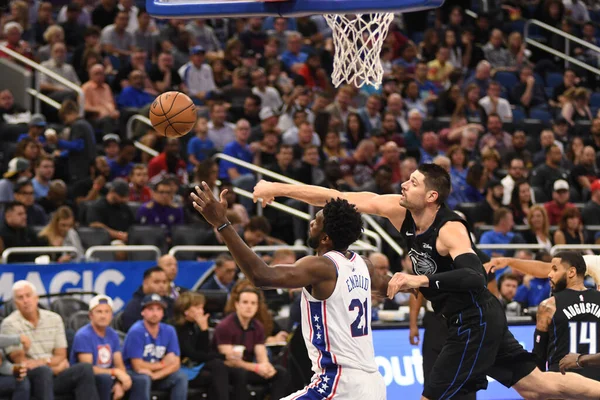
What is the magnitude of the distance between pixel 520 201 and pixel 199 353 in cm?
546

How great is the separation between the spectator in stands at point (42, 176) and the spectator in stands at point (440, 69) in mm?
7481

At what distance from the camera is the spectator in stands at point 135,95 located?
48.6 ft

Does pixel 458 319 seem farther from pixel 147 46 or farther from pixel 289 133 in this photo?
pixel 147 46

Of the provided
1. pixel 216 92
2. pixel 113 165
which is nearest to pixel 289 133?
pixel 216 92

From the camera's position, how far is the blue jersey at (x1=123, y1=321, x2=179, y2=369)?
32.8 ft

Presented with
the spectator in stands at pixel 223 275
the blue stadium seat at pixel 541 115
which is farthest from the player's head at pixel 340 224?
the blue stadium seat at pixel 541 115

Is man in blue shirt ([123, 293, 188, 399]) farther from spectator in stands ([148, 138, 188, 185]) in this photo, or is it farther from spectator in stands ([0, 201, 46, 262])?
spectator in stands ([148, 138, 188, 185])

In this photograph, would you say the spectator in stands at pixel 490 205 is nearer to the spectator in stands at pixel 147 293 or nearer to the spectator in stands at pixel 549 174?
the spectator in stands at pixel 549 174

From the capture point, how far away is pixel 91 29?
15.3 meters

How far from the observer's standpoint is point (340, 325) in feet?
20.1

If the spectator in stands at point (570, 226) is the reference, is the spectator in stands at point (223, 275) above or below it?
below

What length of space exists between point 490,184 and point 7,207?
6053 millimetres

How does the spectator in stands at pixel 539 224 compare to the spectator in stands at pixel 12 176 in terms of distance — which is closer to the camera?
the spectator in stands at pixel 12 176

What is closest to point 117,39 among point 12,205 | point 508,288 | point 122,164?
point 122,164
